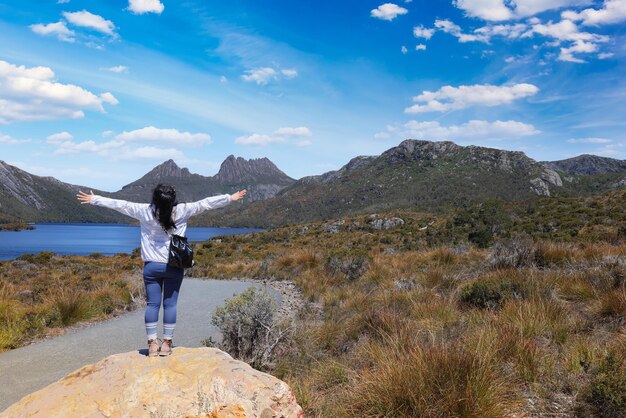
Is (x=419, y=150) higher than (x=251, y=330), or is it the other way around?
(x=419, y=150)

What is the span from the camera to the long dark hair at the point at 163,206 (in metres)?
4.23

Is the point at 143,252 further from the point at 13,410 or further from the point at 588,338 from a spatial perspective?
the point at 588,338

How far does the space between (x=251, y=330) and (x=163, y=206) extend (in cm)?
237

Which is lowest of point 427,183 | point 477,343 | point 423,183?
point 477,343

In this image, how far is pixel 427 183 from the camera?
123500 mm

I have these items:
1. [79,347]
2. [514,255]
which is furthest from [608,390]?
[79,347]

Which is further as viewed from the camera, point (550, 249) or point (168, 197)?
point (550, 249)

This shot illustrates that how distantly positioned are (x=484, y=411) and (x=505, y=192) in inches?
4478

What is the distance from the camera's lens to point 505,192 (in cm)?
10475

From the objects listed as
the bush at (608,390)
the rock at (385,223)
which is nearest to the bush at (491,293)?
the bush at (608,390)

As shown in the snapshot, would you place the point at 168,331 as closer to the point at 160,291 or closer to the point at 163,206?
the point at 160,291

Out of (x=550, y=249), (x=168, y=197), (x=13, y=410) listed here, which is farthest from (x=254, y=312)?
(x=550, y=249)

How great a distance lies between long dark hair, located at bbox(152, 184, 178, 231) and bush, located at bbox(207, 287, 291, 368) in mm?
1947

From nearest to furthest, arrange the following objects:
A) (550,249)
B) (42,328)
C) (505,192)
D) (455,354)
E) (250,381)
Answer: (250,381) → (455,354) → (42,328) → (550,249) → (505,192)
